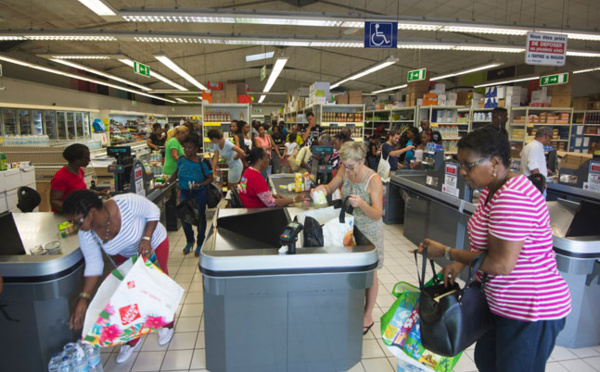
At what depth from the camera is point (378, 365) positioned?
272 cm

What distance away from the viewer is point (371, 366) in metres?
2.71

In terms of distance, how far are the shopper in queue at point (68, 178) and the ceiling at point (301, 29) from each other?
464 centimetres

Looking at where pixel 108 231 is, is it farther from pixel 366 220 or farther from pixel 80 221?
pixel 366 220

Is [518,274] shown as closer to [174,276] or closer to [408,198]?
[174,276]

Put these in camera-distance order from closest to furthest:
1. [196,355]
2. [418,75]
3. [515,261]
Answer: [515,261] < [196,355] < [418,75]

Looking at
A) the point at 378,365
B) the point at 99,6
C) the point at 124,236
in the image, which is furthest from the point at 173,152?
the point at 378,365

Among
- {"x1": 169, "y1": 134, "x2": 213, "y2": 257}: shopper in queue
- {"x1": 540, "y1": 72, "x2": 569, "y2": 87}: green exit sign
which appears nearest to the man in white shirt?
{"x1": 169, "y1": 134, "x2": 213, "y2": 257}: shopper in queue

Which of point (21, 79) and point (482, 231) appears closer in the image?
point (482, 231)

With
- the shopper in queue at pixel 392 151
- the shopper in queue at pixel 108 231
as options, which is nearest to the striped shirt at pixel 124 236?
the shopper in queue at pixel 108 231

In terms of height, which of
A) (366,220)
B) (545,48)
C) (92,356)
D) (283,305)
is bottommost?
(92,356)

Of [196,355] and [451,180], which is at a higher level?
[451,180]

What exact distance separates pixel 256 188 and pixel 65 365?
1865mm

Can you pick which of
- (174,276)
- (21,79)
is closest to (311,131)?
(174,276)

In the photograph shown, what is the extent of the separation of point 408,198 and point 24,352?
473 cm
